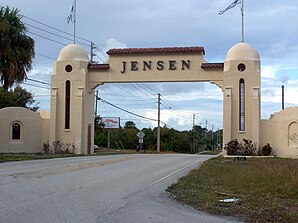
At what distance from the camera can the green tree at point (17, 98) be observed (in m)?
63.7

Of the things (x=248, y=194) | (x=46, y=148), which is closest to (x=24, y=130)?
(x=46, y=148)

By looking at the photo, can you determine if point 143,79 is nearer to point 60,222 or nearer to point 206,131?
point 60,222

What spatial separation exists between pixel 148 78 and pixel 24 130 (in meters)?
12.1

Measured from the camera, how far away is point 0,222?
382 inches

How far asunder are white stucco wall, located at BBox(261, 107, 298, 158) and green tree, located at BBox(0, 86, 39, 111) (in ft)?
105

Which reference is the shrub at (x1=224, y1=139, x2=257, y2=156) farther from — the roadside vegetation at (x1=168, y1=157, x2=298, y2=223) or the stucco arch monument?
the roadside vegetation at (x1=168, y1=157, x2=298, y2=223)

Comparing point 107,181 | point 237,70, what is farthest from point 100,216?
point 237,70

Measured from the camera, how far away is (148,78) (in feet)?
156

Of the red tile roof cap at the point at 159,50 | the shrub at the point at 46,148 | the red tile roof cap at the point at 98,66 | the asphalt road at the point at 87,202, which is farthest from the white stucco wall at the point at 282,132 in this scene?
the asphalt road at the point at 87,202

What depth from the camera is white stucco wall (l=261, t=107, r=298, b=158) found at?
43906 mm

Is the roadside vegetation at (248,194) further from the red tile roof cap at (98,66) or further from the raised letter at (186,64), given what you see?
the red tile roof cap at (98,66)

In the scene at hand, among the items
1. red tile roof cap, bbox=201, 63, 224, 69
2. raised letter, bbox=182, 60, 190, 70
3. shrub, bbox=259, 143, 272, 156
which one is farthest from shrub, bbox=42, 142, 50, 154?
shrub, bbox=259, 143, 272, 156

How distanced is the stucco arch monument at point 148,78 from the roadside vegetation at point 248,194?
25304 millimetres

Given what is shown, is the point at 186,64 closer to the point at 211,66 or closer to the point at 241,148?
the point at 211,66
